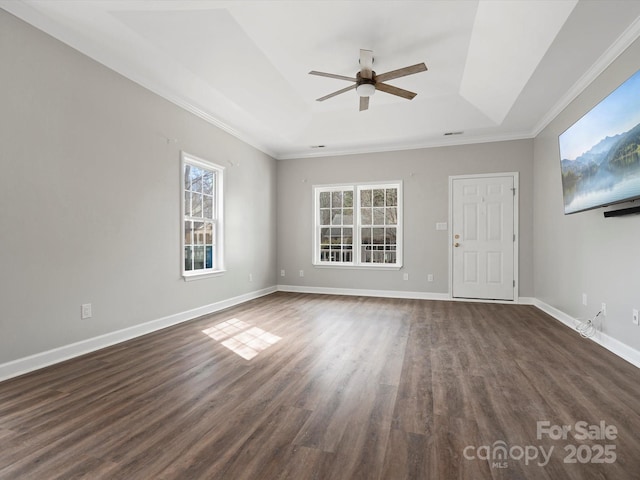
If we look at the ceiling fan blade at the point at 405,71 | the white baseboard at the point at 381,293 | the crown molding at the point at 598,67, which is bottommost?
the white baseboard at the point at 381,293

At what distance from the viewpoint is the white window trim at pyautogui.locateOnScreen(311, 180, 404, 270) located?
609 cm

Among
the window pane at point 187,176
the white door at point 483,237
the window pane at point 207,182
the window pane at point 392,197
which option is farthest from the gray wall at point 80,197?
the white door at point 483,237

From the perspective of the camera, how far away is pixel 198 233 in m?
4.71

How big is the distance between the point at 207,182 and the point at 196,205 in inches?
17.0

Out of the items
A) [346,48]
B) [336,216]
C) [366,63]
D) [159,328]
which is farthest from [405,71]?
[159,328]

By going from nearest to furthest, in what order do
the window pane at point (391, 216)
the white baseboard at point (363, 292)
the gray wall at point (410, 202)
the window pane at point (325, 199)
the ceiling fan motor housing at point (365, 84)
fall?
the ceiling fan motor housing at point (365, 84) → the gray wall at point (410, 202) → the white baseboard at point (363, 292) → the window pane at point (391, 216) → the window pane at point (325, 199)

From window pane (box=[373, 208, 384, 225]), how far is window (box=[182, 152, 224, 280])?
2865 mm

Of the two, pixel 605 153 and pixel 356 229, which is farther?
pixel 356 229

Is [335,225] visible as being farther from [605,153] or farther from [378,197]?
[605,153]

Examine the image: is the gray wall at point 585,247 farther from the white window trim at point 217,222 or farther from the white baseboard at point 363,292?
the white window trim at point 217,222

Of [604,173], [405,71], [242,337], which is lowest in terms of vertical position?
[242,337]

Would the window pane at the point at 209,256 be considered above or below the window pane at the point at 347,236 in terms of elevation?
below

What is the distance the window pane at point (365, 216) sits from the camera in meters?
6.38

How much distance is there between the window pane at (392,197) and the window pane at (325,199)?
1.18 meters
